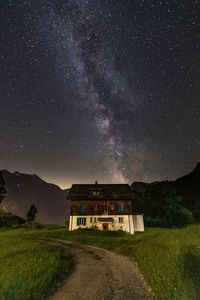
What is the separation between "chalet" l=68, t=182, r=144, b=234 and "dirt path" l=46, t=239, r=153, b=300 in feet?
90.9

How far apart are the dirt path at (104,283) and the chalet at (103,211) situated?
27702 mm

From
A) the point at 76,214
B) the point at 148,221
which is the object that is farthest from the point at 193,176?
the point at 76,214

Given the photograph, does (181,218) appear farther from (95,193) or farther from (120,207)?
(95,193)

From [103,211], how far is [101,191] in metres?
4.87

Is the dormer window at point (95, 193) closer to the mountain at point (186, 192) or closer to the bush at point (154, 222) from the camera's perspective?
the mountain at point (186, 192)

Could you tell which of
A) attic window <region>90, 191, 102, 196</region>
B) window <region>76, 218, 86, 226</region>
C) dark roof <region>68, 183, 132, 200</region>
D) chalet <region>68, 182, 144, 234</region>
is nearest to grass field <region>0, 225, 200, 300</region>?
chalet <region>68, 182, 144, 234</region>

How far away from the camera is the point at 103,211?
44.8 m

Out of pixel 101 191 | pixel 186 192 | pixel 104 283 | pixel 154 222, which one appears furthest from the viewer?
pixel 186 192

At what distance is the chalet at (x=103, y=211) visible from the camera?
43094 millimetres

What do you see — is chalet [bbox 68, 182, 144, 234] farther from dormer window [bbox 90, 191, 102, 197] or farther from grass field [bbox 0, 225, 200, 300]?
grass field [bbox 0, 225, 200, 300]

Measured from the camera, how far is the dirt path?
959cm

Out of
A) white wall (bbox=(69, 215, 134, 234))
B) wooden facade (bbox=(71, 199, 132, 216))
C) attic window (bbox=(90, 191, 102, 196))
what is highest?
attic window (bbox=(90, 191, 102, 196))

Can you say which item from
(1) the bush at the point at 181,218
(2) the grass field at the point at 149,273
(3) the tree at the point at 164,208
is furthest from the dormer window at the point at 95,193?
(2) the grass field at the point at 149,273

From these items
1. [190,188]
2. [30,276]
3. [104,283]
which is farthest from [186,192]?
[30,276]
